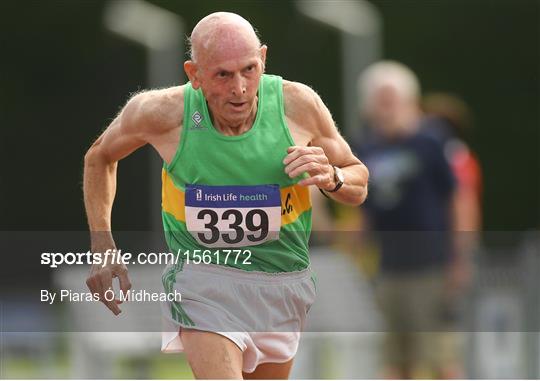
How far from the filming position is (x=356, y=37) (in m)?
13.1

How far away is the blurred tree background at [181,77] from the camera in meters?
6.78

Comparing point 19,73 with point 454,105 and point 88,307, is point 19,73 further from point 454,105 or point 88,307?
point 88,307

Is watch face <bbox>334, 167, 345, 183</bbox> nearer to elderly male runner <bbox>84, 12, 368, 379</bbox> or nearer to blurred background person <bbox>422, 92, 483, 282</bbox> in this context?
elderly male runner <bbox>84, 12, 368, 379</bbox>

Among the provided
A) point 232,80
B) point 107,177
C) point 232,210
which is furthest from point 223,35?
point 107,177

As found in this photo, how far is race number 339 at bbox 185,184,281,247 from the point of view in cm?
396

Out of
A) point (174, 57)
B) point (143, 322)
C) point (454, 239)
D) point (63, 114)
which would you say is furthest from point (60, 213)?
point (63, 114)

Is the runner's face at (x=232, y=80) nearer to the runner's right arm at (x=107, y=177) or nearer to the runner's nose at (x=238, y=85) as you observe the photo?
the runner's nose at (x=238, y=85)

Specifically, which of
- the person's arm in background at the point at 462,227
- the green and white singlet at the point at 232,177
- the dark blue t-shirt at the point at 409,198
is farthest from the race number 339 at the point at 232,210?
the person's arm in background at the point at 462,227

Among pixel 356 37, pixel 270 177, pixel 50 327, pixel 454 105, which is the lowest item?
→ pixel 50 327

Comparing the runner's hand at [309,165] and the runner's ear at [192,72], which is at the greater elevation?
the runner's ear at [192,72]

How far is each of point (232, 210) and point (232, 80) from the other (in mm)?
385

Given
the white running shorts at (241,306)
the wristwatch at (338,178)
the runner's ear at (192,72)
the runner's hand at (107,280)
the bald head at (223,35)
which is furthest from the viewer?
the white running shorts at (241,306)

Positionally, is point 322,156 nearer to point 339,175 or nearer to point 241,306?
point 339,175

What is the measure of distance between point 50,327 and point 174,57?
9.09 feet
